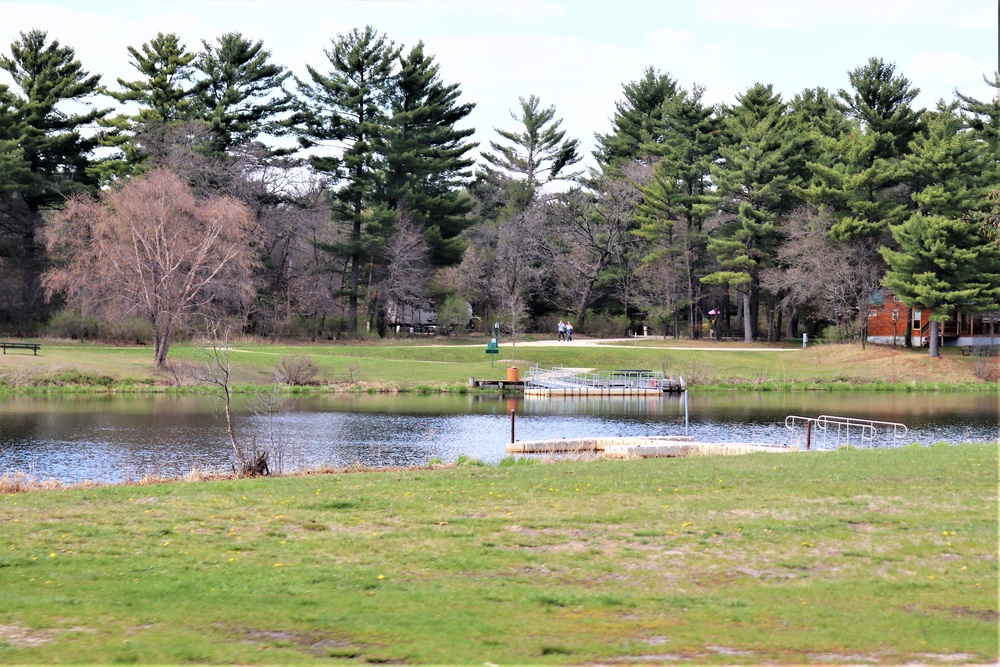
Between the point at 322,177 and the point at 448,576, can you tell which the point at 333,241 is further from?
the point at 448,576

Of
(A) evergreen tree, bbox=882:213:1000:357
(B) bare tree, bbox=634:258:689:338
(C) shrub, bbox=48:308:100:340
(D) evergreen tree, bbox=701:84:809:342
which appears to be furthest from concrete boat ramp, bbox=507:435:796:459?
(B) bare tree, bbox=634:258:689:338

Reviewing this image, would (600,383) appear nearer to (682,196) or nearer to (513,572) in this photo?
(682,196)

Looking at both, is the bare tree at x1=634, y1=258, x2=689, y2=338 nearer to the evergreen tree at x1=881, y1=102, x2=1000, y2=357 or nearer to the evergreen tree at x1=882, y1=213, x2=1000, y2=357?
the evergreen tree at x1=881, y1=102, x2=1000, y2=357

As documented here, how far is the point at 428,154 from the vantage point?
70688mm

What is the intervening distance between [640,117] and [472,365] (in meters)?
35.8

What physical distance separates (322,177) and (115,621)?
6447 centimetres

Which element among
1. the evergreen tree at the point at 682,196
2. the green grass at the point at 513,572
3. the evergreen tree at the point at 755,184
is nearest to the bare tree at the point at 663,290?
the evergreen tree at the point at 682,196

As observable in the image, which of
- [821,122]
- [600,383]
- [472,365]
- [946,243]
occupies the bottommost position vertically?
[600,383]

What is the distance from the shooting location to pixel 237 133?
222ft

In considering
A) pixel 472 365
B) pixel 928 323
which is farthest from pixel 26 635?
pixel 928 323

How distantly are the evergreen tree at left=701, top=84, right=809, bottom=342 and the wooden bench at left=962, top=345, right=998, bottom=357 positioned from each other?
13438mm

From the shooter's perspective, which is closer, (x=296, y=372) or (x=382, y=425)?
(x=382, y=425)

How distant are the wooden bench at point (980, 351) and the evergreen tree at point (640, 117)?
29.3m

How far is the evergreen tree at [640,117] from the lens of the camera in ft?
269
